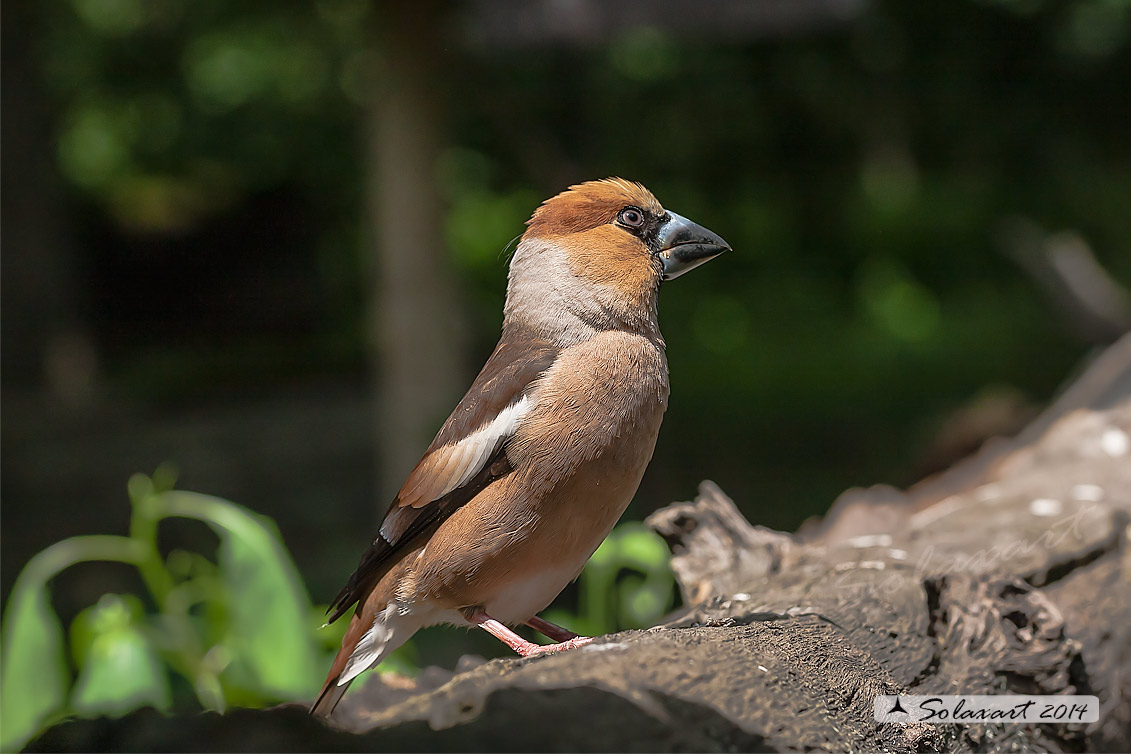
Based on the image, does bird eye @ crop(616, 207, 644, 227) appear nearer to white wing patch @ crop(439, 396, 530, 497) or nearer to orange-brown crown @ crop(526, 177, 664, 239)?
orange-brown crown @ crop(526, 177, 664, 239)

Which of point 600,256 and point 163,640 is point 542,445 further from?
point 163,640

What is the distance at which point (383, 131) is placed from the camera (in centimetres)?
596

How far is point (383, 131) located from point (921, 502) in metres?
3.75

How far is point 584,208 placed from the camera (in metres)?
2.47

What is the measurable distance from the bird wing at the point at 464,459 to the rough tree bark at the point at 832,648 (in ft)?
1.09

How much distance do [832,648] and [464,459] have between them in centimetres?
86

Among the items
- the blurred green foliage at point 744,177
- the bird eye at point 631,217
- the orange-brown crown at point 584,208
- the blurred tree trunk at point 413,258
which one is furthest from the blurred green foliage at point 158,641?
the blurred green foliage at point 744,177

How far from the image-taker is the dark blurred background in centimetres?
609

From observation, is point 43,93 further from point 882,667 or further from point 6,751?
point 882,667

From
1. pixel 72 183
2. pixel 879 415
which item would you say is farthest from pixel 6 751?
pixel 72 183

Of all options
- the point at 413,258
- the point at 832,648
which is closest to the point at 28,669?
the point at 832,648

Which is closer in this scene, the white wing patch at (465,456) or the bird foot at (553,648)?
the bird foot at (553,648)

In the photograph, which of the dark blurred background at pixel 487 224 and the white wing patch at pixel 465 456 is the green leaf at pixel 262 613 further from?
the dark blurred background at pixel 487 224

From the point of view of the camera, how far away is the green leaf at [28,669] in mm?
2740
